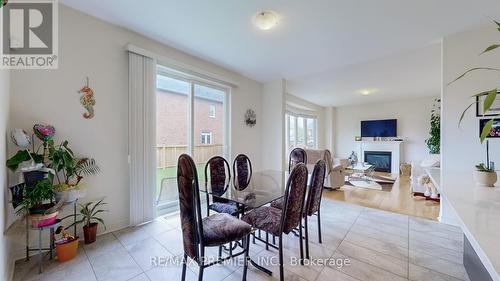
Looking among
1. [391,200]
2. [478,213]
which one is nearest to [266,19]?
[478,213]

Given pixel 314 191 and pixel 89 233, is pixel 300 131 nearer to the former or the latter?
pixel 314 191

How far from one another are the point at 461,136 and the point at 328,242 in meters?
2.33

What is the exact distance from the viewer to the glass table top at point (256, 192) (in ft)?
5.97

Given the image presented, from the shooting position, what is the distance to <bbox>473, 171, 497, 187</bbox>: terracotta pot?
1.49 metres

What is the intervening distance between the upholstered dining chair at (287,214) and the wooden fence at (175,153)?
1.86m

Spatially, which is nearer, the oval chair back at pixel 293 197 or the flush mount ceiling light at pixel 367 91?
the oval chair back at pixel 293 197

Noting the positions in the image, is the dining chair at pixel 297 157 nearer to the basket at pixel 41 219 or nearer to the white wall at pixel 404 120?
the basket at pixel 41 219

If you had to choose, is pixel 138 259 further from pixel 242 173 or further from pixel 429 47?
pixel 429 47

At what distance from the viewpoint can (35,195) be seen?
169 centimetres

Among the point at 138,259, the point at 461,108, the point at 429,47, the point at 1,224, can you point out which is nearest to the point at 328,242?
the point at 138,259

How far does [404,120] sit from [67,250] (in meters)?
9.09

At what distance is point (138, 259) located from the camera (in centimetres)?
195

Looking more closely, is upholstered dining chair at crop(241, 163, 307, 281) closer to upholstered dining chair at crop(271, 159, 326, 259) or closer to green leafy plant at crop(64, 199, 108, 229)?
upholstered dining chair at crop(271, 159, 326, 259)

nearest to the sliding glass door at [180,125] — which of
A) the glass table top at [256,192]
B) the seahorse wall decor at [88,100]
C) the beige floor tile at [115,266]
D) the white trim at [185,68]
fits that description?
the white trim at [185,68]
